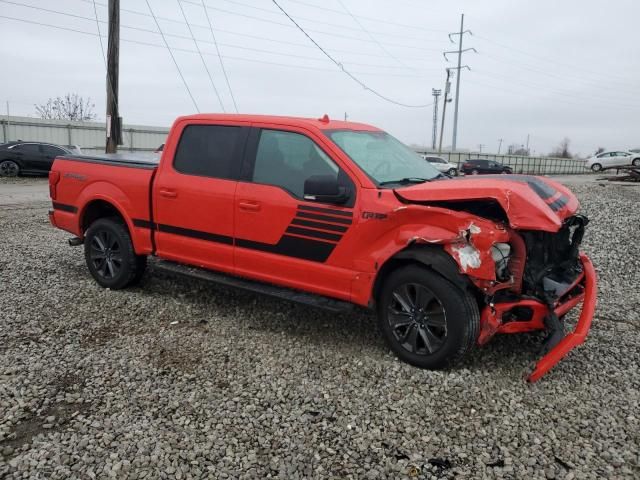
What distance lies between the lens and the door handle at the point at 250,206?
468 centimetres

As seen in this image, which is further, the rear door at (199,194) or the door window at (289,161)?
the rear door at (199,194)

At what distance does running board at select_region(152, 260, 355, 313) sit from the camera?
4.35 metres

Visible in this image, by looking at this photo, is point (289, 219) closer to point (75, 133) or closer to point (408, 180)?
point (408, 180)

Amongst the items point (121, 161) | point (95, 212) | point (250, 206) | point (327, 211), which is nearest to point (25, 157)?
point (95, 212)

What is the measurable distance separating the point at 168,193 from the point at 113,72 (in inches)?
453

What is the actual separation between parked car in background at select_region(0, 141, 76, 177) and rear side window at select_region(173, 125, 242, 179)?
16806 millimetres

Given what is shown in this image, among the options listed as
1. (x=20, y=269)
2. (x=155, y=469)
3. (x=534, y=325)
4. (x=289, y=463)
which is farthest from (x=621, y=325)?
(x=20, y=269)

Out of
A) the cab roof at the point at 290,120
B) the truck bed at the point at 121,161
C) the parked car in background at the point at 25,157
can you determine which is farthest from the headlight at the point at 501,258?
the parked car in background at the point at 25,157

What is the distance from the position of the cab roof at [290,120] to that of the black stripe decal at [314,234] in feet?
2.92

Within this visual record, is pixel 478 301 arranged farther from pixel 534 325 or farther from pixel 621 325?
pixel 621 325

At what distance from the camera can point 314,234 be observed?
173 inches

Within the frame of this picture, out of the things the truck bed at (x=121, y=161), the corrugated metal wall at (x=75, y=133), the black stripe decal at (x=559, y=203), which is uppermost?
the corrugated metal wall at (x=75, y=133)

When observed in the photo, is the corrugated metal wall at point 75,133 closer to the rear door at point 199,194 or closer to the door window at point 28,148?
the door window at point 28,148

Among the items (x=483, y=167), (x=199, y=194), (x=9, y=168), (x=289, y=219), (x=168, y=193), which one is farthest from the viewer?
(x=483, y=167)
